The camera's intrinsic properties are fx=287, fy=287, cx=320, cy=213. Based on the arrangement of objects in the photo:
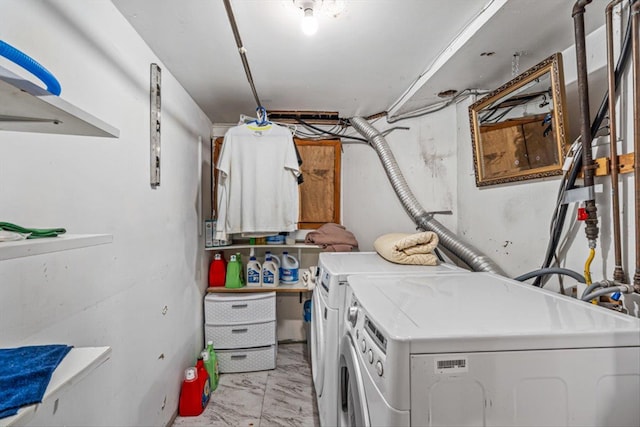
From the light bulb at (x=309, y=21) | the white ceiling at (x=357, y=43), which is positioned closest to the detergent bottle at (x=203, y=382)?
the white ceiling at (x=357, y=43)

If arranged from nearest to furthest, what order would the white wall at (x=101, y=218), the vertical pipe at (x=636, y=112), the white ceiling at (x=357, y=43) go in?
the white wall at (x=101, y=218), the vertical pipe at (x=636, y=112), the white ceiling at (x=357, y=43)

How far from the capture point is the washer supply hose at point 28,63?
0.43 metres

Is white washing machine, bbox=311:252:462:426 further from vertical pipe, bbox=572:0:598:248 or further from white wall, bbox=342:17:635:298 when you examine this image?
vertical pipe, bbox=572:0:598:248

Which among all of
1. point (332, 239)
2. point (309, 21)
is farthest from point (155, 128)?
point (332, 239)

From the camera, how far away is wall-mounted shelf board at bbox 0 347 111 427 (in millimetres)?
491

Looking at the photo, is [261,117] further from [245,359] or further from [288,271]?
[245,359]

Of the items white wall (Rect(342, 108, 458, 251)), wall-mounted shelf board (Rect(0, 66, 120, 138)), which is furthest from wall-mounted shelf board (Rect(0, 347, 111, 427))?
white wall (Rect(342, 108, 458, 251))

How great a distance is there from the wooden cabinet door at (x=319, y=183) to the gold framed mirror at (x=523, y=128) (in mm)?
1084

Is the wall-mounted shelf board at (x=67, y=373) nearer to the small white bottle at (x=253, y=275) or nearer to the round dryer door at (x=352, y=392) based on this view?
the round dryer door at (x=352, y=392)

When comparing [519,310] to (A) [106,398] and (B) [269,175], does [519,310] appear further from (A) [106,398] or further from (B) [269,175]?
(B) [269,175]

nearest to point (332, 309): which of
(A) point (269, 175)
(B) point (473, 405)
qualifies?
(B) point (473, 405)

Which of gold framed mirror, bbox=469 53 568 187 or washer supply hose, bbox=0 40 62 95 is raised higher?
gold framed mirror, bbox=469 53 568 187

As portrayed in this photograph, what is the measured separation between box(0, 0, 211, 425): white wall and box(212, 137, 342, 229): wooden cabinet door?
99cm

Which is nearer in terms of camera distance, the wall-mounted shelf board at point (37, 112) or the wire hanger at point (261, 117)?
the wall-mounted shelf board at point (37, 112)
